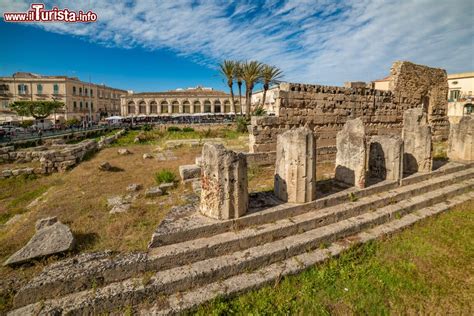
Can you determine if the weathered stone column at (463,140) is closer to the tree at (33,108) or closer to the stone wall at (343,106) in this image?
the stone wall at (343,106)

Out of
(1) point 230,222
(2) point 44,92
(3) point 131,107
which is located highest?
(2) point 44,92

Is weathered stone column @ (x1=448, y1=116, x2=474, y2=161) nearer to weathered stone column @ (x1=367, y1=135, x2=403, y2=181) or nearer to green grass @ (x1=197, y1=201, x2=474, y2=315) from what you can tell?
weathered stone column @ (x1=367, y1=135, x2=403, y2=181)

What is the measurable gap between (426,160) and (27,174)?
12893 millimetres

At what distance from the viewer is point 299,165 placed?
13.8 feet

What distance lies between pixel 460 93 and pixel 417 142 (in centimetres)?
3711

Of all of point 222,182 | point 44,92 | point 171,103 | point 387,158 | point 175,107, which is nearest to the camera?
point 222,182

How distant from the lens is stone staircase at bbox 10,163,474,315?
2.75m

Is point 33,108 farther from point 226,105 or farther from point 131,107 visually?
point 226,105

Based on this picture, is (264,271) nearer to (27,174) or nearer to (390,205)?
(390,205)

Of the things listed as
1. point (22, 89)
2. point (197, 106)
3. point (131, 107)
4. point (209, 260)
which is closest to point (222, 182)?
point (209, 260)

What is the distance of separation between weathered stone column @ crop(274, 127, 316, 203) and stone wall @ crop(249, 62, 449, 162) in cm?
409

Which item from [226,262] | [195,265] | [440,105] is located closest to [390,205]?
[226,262]

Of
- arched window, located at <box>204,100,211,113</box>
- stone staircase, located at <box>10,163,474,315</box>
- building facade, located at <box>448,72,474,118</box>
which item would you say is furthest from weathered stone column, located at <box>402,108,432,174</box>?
arched window, located at <box>204,100,211,113</box>

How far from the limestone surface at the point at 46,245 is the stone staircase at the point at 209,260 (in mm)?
563
